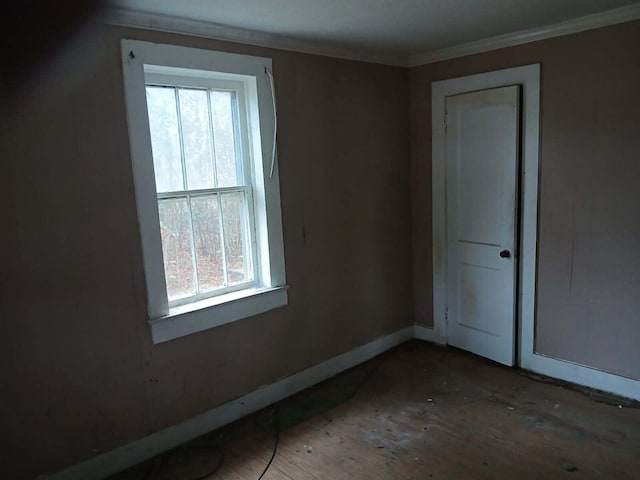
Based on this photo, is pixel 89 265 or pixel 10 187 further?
pixel 89 265

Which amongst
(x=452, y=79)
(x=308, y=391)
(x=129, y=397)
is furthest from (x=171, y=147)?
(x=452, y=79)

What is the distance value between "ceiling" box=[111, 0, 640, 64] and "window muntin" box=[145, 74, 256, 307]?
1.44 ft

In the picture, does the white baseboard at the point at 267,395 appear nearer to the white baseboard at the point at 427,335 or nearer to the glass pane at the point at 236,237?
the white baseboard at the point at 427,335

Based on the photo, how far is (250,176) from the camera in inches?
124

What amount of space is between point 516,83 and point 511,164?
0.56 m

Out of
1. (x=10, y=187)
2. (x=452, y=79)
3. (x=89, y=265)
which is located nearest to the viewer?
(x=10, y=187)

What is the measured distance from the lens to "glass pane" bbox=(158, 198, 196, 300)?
2787 mm

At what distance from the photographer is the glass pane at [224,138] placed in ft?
9.74

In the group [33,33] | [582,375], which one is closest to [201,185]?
[33,33]

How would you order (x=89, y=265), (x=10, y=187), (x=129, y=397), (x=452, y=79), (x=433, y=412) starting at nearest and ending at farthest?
(x=10, y=187) → (x=89, y=265) → (x=129, y=397) → (x=433, y=412) → (x=452, y=79)

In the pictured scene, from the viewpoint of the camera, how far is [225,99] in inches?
118

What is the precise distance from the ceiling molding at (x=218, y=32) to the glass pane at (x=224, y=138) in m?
0.35

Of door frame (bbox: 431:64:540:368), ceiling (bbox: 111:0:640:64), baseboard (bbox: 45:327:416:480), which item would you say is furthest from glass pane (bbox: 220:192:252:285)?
door frame (bbox: 431:64:540:368)

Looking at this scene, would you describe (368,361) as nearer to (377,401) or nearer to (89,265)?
(377,401)
